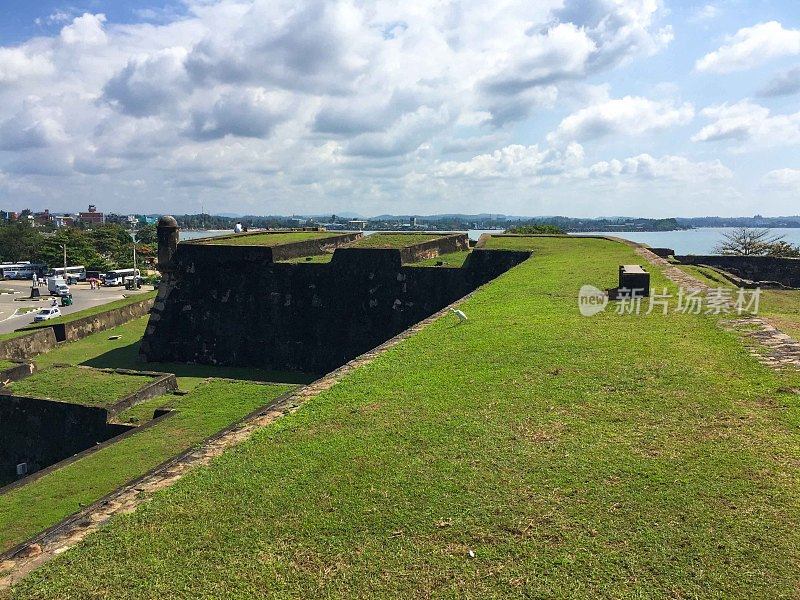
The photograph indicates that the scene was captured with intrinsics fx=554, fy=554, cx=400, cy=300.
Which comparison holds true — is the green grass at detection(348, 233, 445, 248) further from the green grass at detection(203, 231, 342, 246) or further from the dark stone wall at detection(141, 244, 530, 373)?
the green grass at detection(203, 231, 342, 246)

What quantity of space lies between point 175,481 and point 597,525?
120 inches

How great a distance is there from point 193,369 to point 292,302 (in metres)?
3.69

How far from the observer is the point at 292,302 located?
1747 centimetres

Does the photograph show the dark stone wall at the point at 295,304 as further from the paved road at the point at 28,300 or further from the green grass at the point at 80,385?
the paved road at the point at 28,300

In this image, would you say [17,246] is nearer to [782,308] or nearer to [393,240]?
[393,240]

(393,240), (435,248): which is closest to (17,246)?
(393,240)

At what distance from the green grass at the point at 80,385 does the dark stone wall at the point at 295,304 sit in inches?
198

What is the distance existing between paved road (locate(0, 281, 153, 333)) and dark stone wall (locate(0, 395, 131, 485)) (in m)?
19.7

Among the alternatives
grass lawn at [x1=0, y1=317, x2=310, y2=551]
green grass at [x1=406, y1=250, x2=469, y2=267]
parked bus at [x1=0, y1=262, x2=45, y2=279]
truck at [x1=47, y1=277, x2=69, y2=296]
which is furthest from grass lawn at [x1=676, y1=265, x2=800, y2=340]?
parked bus at [x1=0, y1=262, x2=45, y2=279]

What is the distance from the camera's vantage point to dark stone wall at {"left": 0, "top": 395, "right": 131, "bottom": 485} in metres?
10.8

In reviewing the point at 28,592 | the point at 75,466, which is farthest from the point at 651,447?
the point at 75,466

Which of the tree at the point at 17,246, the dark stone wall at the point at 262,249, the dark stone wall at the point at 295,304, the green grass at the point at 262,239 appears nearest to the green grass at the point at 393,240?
the dark stone wall at the point at 295,304

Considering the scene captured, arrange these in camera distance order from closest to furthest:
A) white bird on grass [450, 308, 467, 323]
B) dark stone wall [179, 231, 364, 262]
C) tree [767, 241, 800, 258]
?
white bird on grass [450, 308, 467, 323]
dark stone wall [179, 231, 364, 262]
tree [767, 241, 800, 258]

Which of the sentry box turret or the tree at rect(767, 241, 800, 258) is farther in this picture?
the tree at rect(767, 241, 800, 258)
